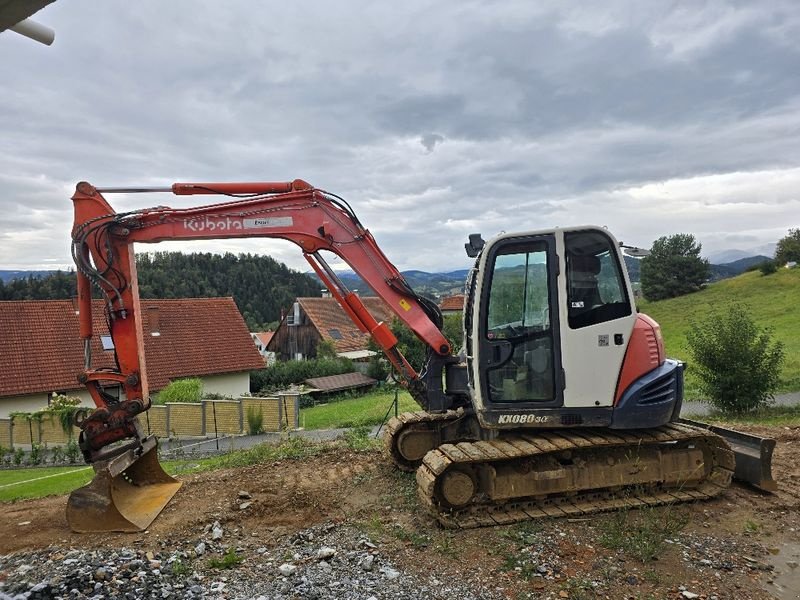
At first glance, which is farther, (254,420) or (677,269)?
(677,269)

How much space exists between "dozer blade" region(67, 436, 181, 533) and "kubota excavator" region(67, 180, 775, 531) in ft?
0.07

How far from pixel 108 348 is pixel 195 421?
16.3ft

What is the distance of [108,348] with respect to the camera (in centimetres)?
2183

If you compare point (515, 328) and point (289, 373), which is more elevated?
point (515, 328)

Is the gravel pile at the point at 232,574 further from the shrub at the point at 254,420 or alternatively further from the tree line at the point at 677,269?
the tree line at the point at 677,269

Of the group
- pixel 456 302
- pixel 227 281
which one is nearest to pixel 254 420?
pixel 456 302

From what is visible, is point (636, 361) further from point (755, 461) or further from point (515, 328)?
point (755, 461)

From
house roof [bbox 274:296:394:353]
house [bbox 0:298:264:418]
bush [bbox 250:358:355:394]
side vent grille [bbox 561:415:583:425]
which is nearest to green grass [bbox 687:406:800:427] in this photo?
side vent grille [bbox 561:415:583:425]

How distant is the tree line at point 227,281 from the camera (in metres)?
72.7

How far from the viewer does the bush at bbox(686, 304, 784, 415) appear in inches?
543

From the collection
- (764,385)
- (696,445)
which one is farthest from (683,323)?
(696,445)

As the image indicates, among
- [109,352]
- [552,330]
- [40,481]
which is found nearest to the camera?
[552,330]

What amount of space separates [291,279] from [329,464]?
8300 cm

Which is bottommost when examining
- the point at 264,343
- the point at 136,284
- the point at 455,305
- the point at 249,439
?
the point at 249,439
